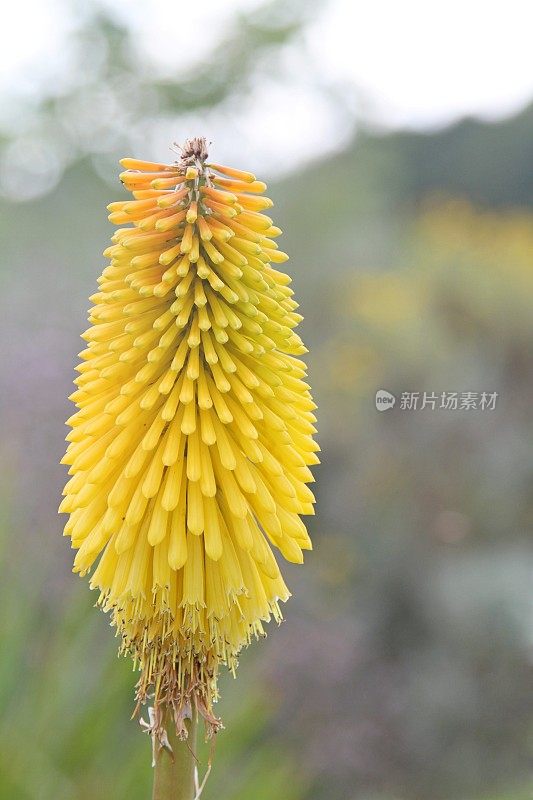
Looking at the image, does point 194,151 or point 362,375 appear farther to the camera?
point 362,375

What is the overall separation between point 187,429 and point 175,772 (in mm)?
510

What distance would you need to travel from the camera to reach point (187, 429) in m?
1.34

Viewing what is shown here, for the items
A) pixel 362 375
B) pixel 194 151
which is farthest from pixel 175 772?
pixel 362 375

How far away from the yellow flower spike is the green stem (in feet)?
0.22

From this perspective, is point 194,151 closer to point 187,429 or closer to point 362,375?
point 187,429

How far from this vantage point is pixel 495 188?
644cm

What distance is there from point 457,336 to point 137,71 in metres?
3.26

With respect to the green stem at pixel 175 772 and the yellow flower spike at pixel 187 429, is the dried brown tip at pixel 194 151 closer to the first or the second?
the yellow flower spike at pixel 187 429

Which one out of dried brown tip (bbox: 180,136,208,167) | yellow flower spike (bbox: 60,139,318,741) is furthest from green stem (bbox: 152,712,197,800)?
dried brown tip (bbox: 180,136,208,167)

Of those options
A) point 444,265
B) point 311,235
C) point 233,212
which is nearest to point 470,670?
point 444,265

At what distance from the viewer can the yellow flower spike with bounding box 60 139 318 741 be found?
1333 mm

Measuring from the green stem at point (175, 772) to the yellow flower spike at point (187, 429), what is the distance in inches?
2.6

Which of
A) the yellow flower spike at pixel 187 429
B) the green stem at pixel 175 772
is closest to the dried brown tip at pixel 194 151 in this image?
the yellow flower spike at pixel 187 429

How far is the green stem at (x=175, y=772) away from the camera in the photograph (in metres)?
1.18
